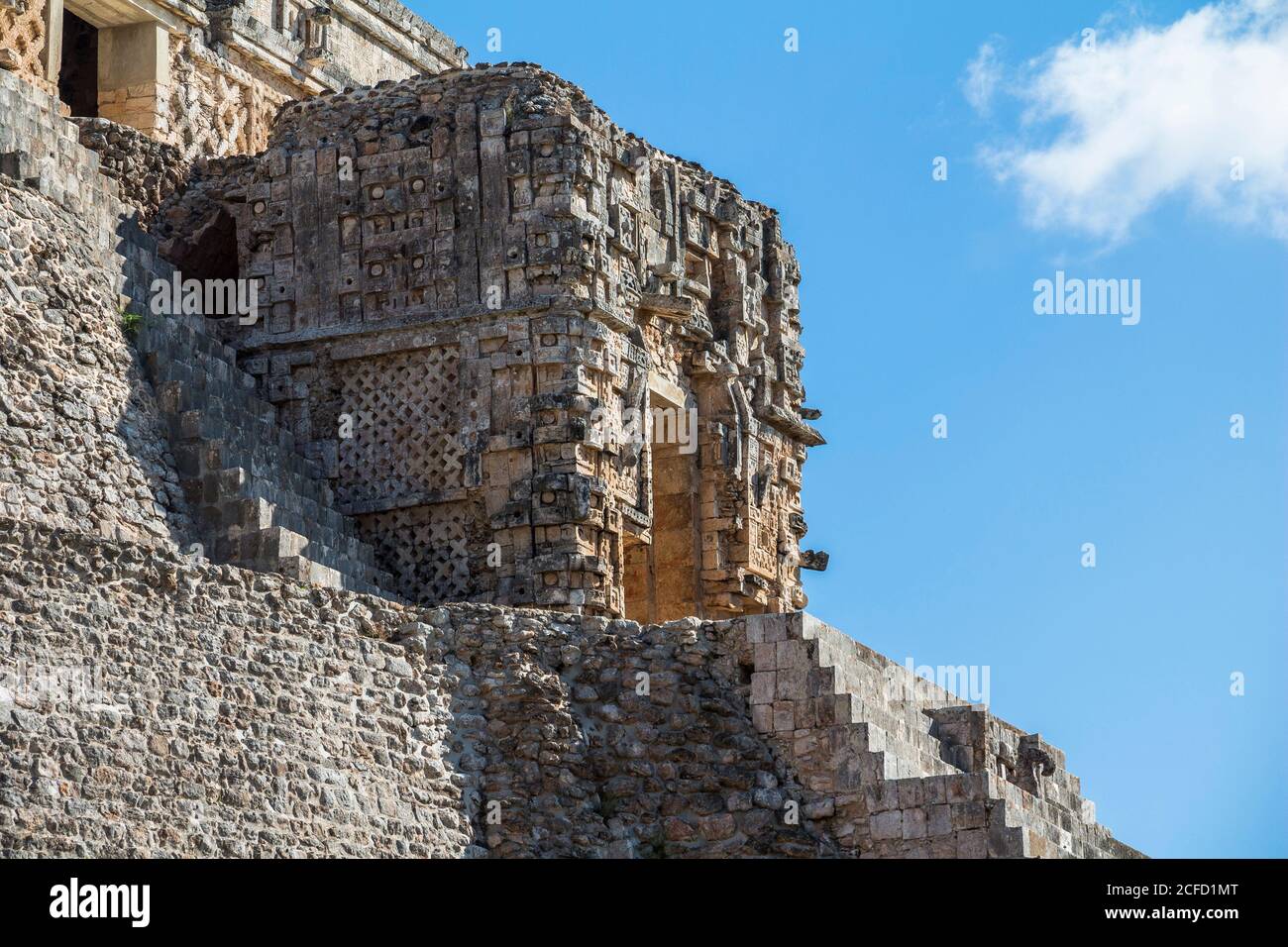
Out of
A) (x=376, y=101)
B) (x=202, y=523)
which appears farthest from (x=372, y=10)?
(x=202, y=523)

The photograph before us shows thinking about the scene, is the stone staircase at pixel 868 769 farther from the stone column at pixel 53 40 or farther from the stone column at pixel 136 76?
the stone column at pixel 136 76

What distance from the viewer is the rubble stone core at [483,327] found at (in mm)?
27781

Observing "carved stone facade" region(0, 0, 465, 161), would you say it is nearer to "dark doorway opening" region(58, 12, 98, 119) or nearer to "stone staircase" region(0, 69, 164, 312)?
"dark doorway opening" region(58, 12, 98, 119)

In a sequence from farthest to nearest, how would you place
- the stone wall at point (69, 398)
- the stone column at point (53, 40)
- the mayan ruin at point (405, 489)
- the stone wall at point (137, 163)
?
1. the stone column at point (53, 40)
2. the stone wall at point (137, 163)
3. the stone wall at point (69, 398)
4. the mayan ruin at point (405, 489)

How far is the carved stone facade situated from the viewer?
3102cm

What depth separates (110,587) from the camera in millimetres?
19734

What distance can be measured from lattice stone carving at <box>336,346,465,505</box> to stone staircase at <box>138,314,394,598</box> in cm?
43

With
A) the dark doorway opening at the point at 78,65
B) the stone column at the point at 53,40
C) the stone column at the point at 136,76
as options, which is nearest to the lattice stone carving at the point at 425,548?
the stone column at the point at 53,40

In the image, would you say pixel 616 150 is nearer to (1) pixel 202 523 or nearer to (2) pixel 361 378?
(2) pixel 361 378

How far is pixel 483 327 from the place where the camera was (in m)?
28.3

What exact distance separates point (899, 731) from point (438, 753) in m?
3.96

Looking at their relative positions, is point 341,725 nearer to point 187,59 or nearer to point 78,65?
point 187,59

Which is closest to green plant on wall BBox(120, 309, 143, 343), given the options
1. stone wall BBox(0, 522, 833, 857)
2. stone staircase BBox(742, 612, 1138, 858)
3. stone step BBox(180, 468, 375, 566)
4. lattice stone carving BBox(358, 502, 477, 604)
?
stone step BBox(180, 468, 375, 566)

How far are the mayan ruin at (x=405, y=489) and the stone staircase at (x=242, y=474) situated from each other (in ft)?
0.15
